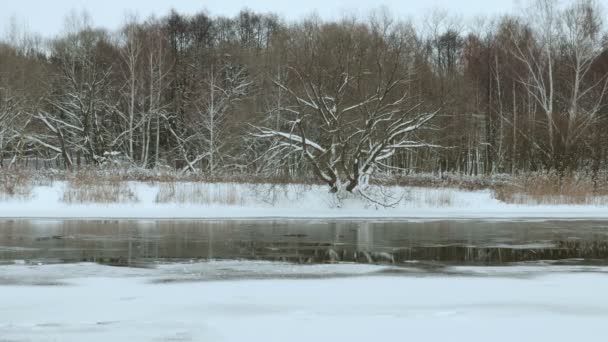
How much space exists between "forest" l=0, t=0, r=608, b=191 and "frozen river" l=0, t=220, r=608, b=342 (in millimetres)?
11818

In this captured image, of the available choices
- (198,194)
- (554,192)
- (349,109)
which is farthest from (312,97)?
(554,192)

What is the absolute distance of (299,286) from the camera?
387 inches

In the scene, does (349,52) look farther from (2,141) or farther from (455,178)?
(2,141)

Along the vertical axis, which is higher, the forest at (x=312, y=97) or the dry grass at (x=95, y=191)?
the forest at (x=312, y=97)

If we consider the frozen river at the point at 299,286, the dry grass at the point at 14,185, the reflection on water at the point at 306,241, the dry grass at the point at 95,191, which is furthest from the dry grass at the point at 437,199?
the dry grass at the point at 14,185

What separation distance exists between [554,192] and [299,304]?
2282 centimetres

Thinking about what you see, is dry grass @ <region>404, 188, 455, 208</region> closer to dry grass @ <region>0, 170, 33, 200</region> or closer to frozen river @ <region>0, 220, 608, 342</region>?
frozen river @ <region>0, 220, 608, 342</region>

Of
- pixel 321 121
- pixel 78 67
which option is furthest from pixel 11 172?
pixel 78 67

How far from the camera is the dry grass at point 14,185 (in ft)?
86.6

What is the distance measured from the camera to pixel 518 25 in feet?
175

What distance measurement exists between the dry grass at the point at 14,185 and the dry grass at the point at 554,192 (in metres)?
20.4

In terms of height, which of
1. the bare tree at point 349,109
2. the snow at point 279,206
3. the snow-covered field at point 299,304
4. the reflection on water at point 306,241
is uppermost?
the bare tree at point 349,109

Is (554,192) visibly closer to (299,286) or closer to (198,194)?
(198,194)

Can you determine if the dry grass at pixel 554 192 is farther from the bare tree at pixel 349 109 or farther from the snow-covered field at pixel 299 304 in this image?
the snow-covered field at pixel 299 304
